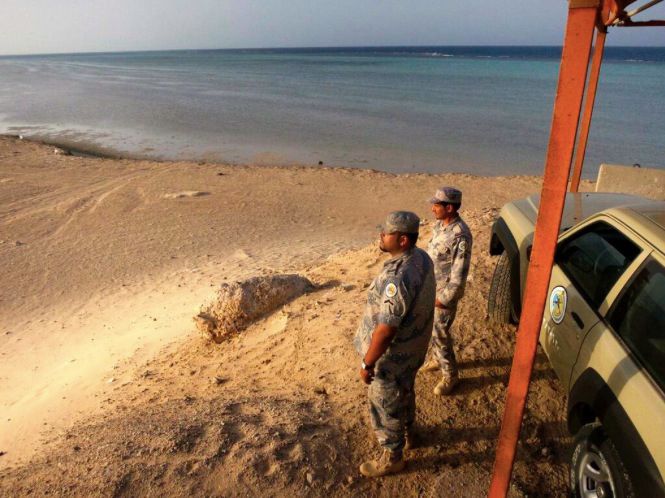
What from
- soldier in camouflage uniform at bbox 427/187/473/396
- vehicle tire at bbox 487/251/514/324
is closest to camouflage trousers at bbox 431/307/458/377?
soldier in camouflage uniform at bbox 427/187/473/396

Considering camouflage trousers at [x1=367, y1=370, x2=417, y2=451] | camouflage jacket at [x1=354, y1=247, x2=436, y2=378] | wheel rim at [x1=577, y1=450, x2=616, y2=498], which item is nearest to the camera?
wheel rim at [x1=577, y1=450, x2=616, y2=498]

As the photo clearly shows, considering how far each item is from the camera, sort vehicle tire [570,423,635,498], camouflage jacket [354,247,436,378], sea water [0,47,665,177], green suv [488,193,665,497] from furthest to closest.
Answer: sea water [0,47,665,177], camouflage jacket [354,247,436,378], vehicle tire [570,423,635,498], green suv [488,193,665,497]

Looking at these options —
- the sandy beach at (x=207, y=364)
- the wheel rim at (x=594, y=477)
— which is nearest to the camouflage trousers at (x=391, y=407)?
the sandy beach at (x=207, y=364)

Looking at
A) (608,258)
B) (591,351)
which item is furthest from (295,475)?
(608,258)

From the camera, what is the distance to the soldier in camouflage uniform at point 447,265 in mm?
3564

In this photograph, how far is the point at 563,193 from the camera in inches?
84.7

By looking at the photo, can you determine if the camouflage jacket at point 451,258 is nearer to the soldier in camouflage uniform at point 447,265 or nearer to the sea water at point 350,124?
the soldier in camouflage uniform at point 447,265

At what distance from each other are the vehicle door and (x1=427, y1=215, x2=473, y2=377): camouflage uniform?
667 millimetres

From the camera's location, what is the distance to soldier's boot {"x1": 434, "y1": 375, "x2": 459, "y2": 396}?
3875 millimetres

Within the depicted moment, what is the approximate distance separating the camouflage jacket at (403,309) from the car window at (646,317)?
3.46 feet

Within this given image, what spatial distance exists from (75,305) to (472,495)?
702cm

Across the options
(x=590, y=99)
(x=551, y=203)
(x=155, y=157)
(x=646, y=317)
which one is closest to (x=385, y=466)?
(x=646, y=317)

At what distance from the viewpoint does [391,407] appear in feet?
9.94

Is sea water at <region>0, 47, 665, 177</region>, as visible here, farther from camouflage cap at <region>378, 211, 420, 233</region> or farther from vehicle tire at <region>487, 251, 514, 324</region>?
camouflage cap at <region>378, 211, 420, 233</region>
